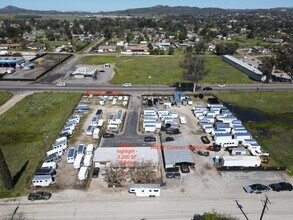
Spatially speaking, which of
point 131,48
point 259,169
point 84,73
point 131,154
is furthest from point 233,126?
point 131,48

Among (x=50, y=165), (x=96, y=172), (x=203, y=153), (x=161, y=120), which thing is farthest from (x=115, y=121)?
(x=203, y=153)

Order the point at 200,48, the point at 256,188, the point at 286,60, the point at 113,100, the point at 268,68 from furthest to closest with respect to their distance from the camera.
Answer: the point at 200,48 < the point at 268,68 < the point at 286,60 < the point at 113,100 < the point at 256,188

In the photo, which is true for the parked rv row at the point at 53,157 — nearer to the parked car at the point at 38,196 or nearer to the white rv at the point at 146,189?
the parked car at the point at 38,196

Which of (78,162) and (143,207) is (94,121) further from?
(143,207)

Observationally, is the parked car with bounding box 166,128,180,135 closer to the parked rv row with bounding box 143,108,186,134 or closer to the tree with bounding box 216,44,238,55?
the parked rv row with bounding box 143,108,186,134

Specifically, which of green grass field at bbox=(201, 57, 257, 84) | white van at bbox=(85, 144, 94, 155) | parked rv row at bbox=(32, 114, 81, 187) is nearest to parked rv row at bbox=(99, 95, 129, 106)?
parked rv row at bbox=(32, 114, 81, 187)
